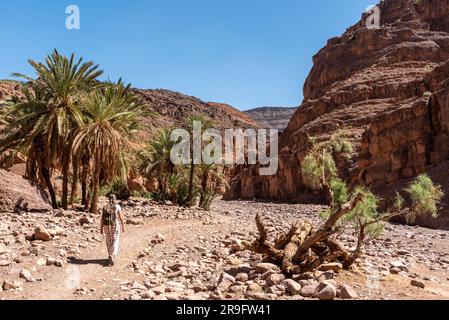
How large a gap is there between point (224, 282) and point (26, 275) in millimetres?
3704

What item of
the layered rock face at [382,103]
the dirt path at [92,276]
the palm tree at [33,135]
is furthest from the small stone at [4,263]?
the layered rock face at [382,103]

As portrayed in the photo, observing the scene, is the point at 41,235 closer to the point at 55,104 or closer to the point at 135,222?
the point at 135,222

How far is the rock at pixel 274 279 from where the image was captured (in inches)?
310

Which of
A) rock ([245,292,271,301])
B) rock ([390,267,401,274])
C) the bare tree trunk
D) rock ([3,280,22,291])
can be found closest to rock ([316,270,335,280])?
rock ([245,292,271,301])

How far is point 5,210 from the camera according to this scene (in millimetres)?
15094

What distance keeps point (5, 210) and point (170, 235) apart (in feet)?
21.6

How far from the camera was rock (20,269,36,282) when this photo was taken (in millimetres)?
7266

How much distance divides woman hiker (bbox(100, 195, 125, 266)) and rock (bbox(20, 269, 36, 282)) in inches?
75.5

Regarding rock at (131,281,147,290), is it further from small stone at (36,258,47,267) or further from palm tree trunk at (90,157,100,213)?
palm tree trunk at (90,157,100,213)

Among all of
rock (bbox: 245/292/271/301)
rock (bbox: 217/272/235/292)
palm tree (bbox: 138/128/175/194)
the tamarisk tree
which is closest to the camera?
rock (bbox: 245/292/271/301)

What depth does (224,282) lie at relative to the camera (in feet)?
26.0
